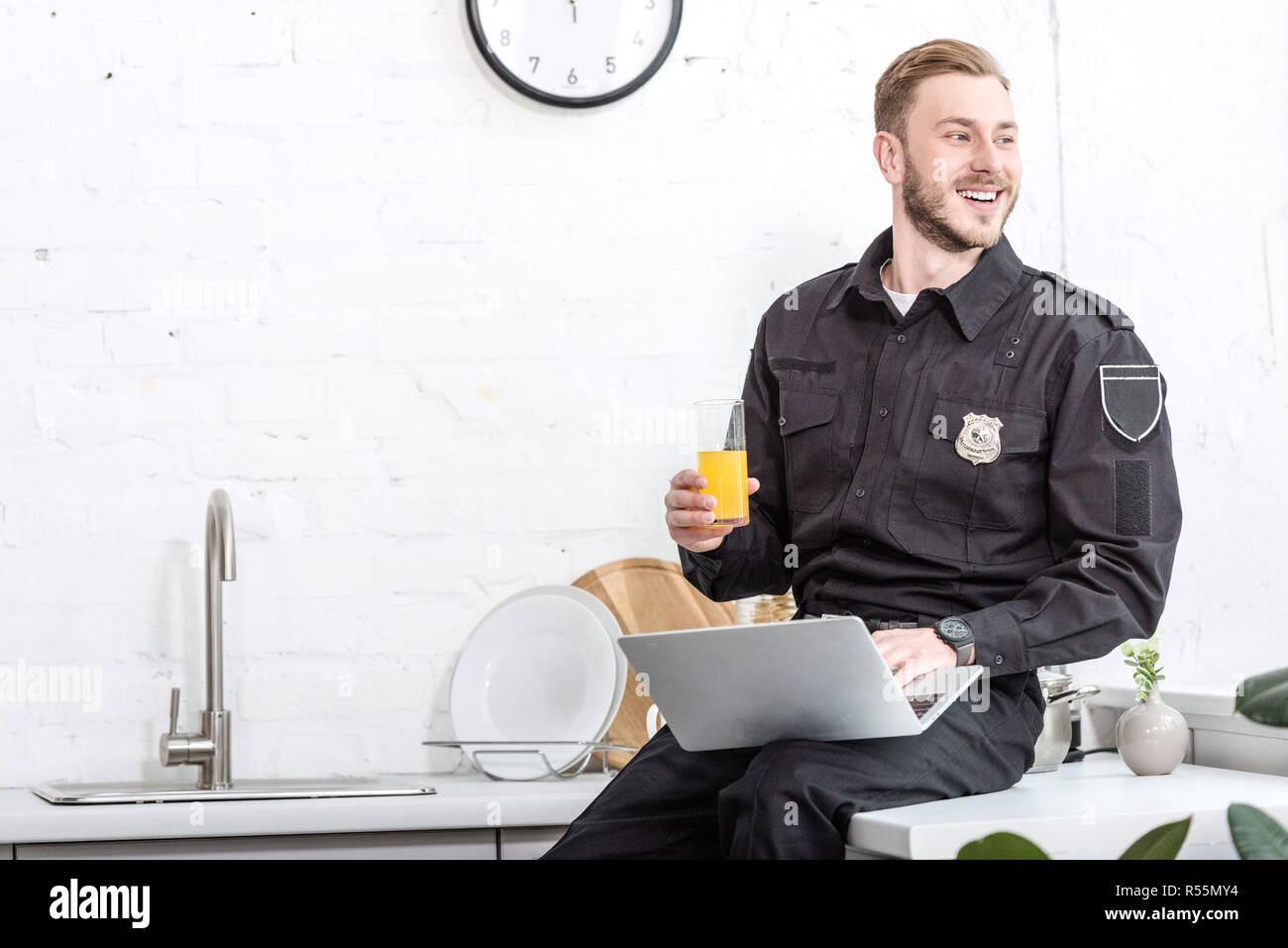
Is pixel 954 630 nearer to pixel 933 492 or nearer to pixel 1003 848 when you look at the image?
pixel 933 492

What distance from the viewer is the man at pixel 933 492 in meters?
1.44

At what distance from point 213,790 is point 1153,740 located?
130cm

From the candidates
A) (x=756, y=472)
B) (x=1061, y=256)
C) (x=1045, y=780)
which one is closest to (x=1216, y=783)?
(x=1045, y=780)

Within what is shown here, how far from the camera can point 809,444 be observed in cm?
173

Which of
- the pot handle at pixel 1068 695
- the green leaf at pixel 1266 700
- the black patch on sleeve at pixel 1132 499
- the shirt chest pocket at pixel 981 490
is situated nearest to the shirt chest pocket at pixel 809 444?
the shirt chest pocket at pixel 981 490

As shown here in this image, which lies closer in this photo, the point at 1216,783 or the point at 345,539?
the point at 1216,783

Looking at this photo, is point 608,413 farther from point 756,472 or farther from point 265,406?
point 265,406

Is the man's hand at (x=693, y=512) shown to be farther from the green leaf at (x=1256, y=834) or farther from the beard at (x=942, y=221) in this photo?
the green leaf at (x=1256, y=834)

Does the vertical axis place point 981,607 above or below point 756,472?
below

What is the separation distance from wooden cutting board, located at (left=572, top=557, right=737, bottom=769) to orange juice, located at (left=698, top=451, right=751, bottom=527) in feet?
A: 1.89

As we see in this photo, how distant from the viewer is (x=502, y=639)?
2.05m

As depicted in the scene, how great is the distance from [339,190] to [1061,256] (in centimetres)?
121

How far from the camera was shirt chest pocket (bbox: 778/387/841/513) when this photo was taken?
1711mm

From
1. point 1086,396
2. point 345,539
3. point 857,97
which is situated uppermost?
point 857,97
